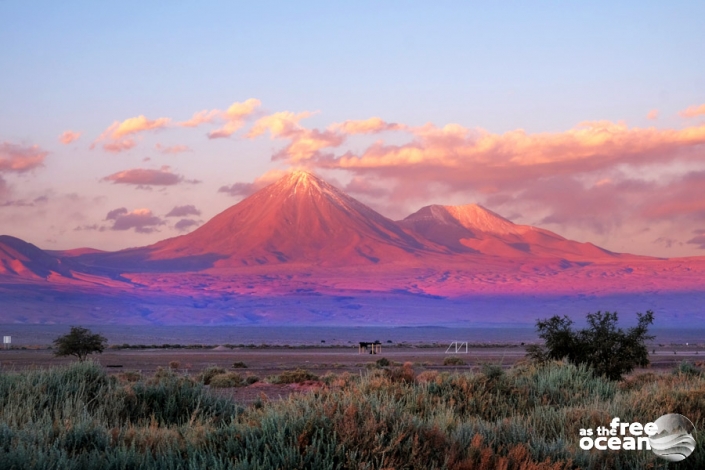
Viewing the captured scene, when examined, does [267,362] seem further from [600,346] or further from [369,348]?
[600,346]

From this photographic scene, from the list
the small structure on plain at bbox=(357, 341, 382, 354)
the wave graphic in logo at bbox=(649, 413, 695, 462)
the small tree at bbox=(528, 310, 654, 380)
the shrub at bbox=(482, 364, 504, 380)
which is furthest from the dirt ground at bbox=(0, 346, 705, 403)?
the wave graphic in logo at bbox=(649, 413, 695, 462)

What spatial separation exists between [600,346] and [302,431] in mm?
16492

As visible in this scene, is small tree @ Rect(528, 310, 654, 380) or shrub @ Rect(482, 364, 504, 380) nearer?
shrub @ Rect(482, 364, 504, 380)

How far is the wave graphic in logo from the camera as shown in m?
9.98

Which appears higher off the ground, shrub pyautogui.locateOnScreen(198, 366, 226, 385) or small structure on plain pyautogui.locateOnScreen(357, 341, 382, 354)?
shrub pyautogui.locateOnScreen(198, 366, 226, 385)

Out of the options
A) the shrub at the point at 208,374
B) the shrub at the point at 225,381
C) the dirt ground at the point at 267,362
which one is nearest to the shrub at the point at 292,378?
the dirt ground at the point at 267,362

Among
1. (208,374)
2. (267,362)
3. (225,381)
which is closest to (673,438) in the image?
(225,381)

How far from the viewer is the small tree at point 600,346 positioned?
2280 cm

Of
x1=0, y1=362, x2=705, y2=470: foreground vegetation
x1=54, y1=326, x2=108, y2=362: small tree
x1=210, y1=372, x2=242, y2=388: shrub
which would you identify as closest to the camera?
x1=0, y1=362, x2=705, y2=470: foreground vegetation

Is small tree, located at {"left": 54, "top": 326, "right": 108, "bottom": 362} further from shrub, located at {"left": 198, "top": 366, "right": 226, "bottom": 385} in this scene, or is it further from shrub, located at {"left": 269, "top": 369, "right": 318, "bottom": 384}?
shrub, located at {"left": 269, "top": 369, "right": 318, "bottom": 384}

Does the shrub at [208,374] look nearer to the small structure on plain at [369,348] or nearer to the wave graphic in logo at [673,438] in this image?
the wave graphic in logo at [673,438]

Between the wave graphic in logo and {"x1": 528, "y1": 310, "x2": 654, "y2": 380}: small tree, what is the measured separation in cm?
1111

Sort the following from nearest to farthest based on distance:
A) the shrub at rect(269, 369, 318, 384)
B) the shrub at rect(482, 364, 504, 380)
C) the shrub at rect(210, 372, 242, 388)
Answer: the shrub at rect(482, 364, 504, 380) < the shrub at rect(210, 372, 242, 388) < the shrub at rect(269, 369, 318, 384)

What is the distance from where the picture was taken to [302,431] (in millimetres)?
8242
